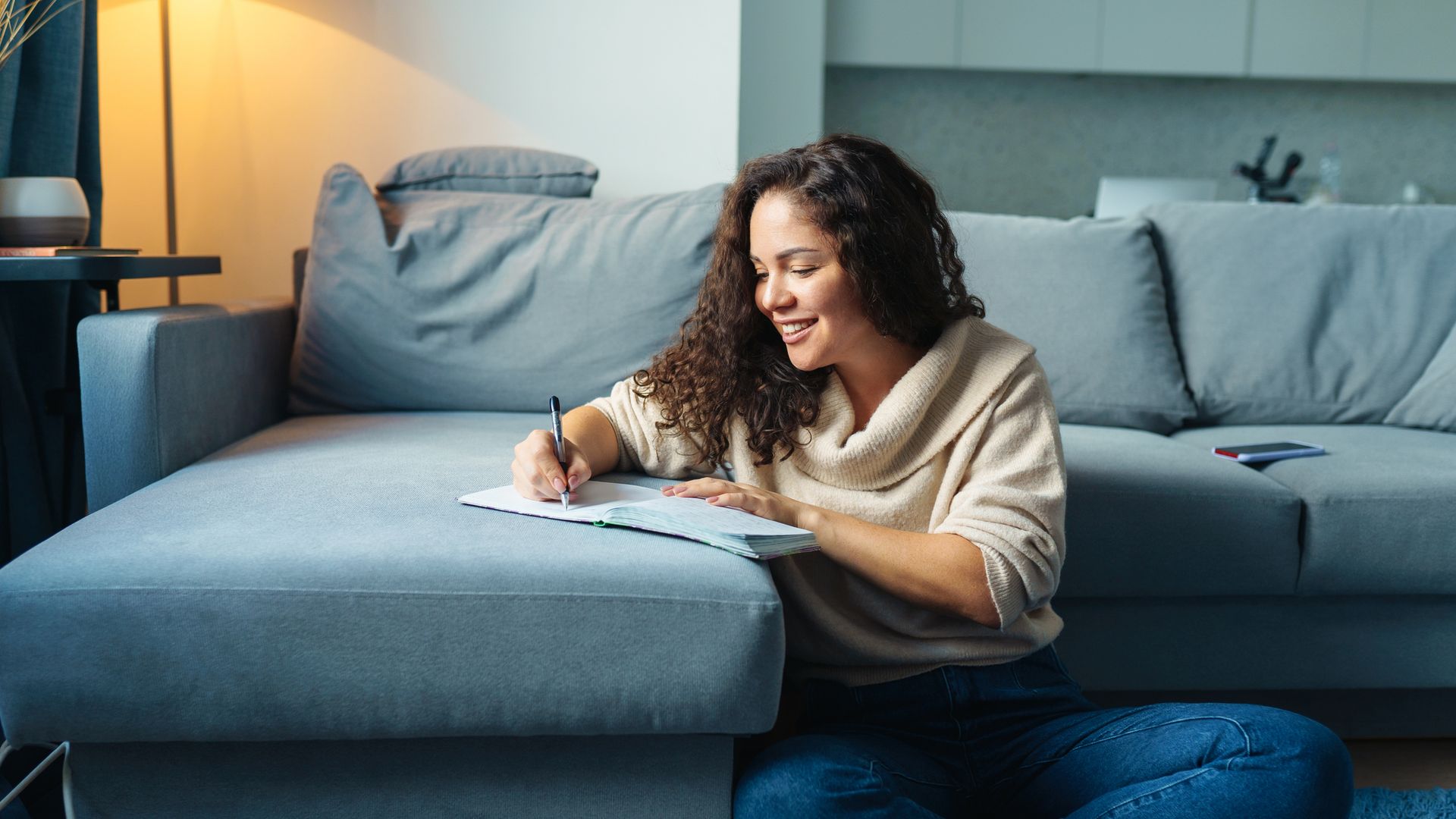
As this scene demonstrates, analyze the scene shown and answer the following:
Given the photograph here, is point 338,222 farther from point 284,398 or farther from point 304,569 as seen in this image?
point 304,569

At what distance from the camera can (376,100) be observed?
7.57ft

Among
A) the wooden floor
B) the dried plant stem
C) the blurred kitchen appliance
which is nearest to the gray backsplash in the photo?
the blurred kitchen appliance

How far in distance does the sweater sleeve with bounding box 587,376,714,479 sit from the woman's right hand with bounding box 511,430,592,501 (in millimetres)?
123

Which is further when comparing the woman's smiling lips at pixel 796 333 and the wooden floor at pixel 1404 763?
the wooden floor at pixel 1404 763

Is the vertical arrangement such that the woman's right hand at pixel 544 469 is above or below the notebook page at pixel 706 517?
above

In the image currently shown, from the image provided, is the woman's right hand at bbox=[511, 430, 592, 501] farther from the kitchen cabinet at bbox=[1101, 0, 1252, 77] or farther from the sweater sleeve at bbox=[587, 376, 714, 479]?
the kitchen cabinet at bbox=[1101, 0, 1252, 77]

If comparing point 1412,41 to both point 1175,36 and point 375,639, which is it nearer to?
point 1175,36

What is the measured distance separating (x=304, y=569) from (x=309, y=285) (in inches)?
38.2

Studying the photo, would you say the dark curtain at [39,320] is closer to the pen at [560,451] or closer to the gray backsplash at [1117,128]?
the pen at [560,451]

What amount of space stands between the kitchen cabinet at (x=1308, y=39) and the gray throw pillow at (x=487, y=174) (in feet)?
10.4

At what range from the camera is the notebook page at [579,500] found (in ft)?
3.85

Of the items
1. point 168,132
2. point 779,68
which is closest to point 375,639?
point 168,132

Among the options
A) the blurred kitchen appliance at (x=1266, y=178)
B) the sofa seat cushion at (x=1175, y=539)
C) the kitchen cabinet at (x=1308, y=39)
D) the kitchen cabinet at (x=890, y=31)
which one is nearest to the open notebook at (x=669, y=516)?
the sofa seat cushion at (x=1175, y=539)

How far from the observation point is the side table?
1458mm
